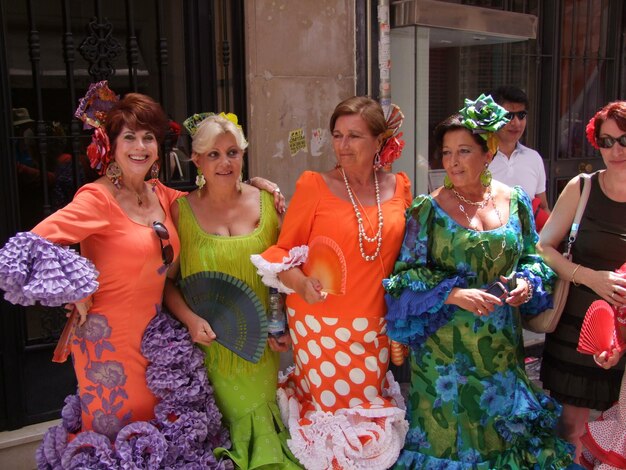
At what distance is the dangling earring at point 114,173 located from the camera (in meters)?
3.09

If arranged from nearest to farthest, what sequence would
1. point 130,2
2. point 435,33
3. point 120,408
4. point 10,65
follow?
1. point 120,408
2. point 10,65
3. point 130,2
4. point 435,33

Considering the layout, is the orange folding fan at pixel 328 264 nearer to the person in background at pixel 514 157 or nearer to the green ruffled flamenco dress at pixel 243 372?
the green ruffled flamenco dress at pixel 243 372

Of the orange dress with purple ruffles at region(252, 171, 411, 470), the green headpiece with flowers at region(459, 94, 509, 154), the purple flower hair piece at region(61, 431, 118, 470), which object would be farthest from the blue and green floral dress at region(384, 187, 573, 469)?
the purple flower hair piece at region(61, 431, 118, 470)

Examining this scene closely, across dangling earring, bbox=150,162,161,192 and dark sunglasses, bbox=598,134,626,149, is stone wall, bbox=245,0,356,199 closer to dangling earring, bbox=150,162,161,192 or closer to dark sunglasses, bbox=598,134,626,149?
dangling earring, bbox=150,162,161,192

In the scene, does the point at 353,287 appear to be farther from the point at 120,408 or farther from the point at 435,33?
the point at 435,33

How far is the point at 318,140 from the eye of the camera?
498 centimetres

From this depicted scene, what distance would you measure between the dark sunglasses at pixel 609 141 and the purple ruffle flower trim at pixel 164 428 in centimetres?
214

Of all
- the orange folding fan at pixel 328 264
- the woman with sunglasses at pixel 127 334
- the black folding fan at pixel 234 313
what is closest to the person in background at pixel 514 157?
the orange folding fan at pixel 328 264

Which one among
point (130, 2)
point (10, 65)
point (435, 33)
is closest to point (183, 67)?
point (130, 2)

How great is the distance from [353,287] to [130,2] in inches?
94.7

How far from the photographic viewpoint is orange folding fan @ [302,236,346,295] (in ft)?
10.5

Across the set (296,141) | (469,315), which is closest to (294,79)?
(296,141)

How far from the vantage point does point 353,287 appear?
3227 mm

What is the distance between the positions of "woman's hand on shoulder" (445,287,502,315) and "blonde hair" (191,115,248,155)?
4.07 ft
